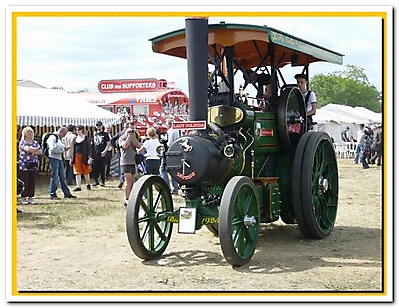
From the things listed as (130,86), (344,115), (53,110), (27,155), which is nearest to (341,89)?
(344,115)

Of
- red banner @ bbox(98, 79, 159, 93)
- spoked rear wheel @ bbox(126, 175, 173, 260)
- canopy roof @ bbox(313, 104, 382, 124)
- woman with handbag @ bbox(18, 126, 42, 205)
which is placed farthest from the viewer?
canopy roof @ bbox(313, 104, 382, 124)

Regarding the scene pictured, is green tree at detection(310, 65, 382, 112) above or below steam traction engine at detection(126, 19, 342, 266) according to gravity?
above

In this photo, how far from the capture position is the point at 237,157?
5.84 m

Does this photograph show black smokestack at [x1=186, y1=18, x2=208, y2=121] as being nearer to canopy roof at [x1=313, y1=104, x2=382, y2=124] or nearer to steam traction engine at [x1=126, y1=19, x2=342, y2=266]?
steam traction engine at [x1=126, y1=19, x2=342, y2=266]

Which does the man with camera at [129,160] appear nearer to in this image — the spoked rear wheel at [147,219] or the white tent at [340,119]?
the spoked rear wheel at [147,219]

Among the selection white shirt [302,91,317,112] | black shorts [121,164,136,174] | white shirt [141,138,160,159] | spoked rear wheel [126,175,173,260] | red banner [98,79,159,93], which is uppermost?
red banner [98,79,159,93]

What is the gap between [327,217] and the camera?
695 cm

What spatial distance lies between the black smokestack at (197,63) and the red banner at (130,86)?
1657 centimetres

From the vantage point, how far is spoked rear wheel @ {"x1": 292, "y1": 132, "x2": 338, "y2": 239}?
6.26 m

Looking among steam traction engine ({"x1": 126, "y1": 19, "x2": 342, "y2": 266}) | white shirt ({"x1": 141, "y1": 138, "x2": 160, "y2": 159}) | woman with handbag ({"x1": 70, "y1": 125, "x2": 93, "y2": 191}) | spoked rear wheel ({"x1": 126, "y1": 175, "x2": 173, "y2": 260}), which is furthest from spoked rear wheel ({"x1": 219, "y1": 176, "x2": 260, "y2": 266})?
woman with handbag ({"x1": 70, "y1": 125, "x2": 93, "y2": 191})

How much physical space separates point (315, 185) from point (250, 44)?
1.75 m

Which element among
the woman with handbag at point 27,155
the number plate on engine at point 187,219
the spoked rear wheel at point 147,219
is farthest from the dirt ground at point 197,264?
the woman with handbag at point 27,155

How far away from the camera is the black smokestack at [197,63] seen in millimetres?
5172

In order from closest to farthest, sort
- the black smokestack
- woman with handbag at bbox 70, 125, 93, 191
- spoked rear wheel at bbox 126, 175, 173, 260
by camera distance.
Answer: the black smokestack < spoked rear wheel at bbox 126, 175, 173, 260 < woman with handbag at bbox 70, 125, 93, 191
